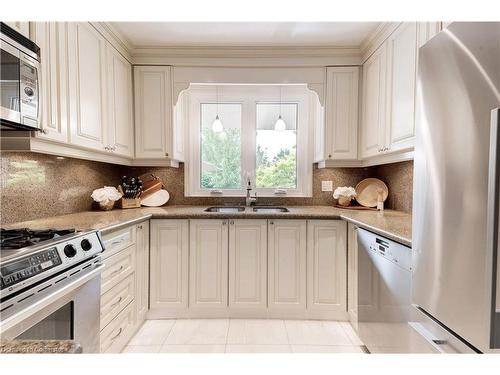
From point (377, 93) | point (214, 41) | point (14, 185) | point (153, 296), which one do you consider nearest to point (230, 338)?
point (153, 296)

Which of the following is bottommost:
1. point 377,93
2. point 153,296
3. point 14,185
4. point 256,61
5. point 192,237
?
point 153,296

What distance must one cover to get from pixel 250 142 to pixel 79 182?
5.55 feet

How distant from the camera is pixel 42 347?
43cm

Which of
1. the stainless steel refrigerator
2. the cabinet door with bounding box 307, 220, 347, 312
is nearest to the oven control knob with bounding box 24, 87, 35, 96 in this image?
the stainless steel refrigerator

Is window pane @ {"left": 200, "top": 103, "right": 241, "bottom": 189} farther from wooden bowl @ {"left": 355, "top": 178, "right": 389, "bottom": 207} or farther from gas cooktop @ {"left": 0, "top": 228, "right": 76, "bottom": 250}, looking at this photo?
gas cooktop @ {"left": 0, "top": 228, "right": 76, "bottom": 250}

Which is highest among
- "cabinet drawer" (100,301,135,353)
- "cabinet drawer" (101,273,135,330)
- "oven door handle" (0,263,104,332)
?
"oven door handle" (0,263,104,332)

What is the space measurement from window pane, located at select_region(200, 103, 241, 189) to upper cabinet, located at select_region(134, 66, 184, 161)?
0.47 meters

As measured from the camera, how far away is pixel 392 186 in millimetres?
2533

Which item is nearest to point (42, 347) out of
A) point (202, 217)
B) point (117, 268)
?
point (117, 268)

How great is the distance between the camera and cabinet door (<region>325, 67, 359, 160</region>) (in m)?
2.52

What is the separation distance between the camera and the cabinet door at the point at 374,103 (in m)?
2.13

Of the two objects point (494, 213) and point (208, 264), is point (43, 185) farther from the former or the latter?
point (494, 213)
